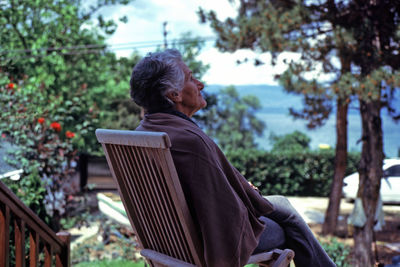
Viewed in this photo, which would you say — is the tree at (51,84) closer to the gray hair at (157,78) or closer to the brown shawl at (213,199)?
the gray hair at (157,78)

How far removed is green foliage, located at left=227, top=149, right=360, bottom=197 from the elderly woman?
38.9 ft

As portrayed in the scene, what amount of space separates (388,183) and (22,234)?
462 inches

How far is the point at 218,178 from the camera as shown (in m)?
1.62

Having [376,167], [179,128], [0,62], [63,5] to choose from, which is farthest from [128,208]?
[63,5]

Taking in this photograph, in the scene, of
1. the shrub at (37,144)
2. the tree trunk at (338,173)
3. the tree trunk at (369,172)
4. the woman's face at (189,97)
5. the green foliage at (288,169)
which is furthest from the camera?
the green foliage at (288,169)

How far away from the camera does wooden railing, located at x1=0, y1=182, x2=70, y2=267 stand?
A: 210 centimetres

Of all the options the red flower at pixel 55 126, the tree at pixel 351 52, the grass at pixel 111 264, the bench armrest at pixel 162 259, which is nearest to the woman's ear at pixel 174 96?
the bench armrest at pixel 162 259

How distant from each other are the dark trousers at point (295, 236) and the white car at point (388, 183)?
34.1ft

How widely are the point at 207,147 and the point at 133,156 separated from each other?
278 mm

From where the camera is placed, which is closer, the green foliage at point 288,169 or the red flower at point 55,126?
the red flower at point 55,126

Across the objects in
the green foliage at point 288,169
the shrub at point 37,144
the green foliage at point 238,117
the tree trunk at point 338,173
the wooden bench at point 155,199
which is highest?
the wooden bench at point 155,199

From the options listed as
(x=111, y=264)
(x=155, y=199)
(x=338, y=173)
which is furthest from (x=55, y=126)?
(x=338, y=173)

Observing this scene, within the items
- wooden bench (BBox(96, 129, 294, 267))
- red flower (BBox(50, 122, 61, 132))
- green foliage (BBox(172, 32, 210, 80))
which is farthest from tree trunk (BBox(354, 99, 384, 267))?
green foliage (BBox(172, 32, 210, 80))

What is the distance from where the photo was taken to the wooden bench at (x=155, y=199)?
1.60m
